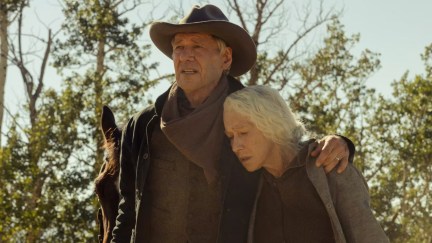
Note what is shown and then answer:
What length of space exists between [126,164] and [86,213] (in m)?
12.3

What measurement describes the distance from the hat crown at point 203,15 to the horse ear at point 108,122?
0.66 metres

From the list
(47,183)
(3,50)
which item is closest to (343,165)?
(47,183)

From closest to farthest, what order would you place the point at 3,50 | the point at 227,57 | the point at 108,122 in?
the point at 227,57
the point at 108,122
the point at 3,50

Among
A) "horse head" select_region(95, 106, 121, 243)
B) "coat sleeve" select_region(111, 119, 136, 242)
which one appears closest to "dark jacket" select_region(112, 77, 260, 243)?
"coat sleeve" select_region(111, 119, 136, 242)

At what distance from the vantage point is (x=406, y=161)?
21250 millimetres

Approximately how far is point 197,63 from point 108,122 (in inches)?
26.6

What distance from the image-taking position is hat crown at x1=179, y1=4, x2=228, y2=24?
410 cm

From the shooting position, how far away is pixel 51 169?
16.8 meters

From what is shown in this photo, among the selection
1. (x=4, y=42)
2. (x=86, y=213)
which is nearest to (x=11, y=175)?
(x=86, y=213)

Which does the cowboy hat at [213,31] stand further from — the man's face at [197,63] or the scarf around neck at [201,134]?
the scarf around neck at [201,134]

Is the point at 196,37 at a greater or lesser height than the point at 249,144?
greater

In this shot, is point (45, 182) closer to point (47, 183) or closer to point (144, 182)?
point (47, 183)

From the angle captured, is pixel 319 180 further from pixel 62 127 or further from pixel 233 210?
pixel 62 127

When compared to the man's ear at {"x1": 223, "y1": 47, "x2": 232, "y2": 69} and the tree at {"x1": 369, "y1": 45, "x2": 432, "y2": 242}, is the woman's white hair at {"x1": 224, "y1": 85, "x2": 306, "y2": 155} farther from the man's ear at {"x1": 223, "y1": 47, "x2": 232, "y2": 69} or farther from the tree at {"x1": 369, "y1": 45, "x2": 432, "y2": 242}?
the tree at {"x1": 369, "y1": 45, "x2": 432, "y2": 242}
